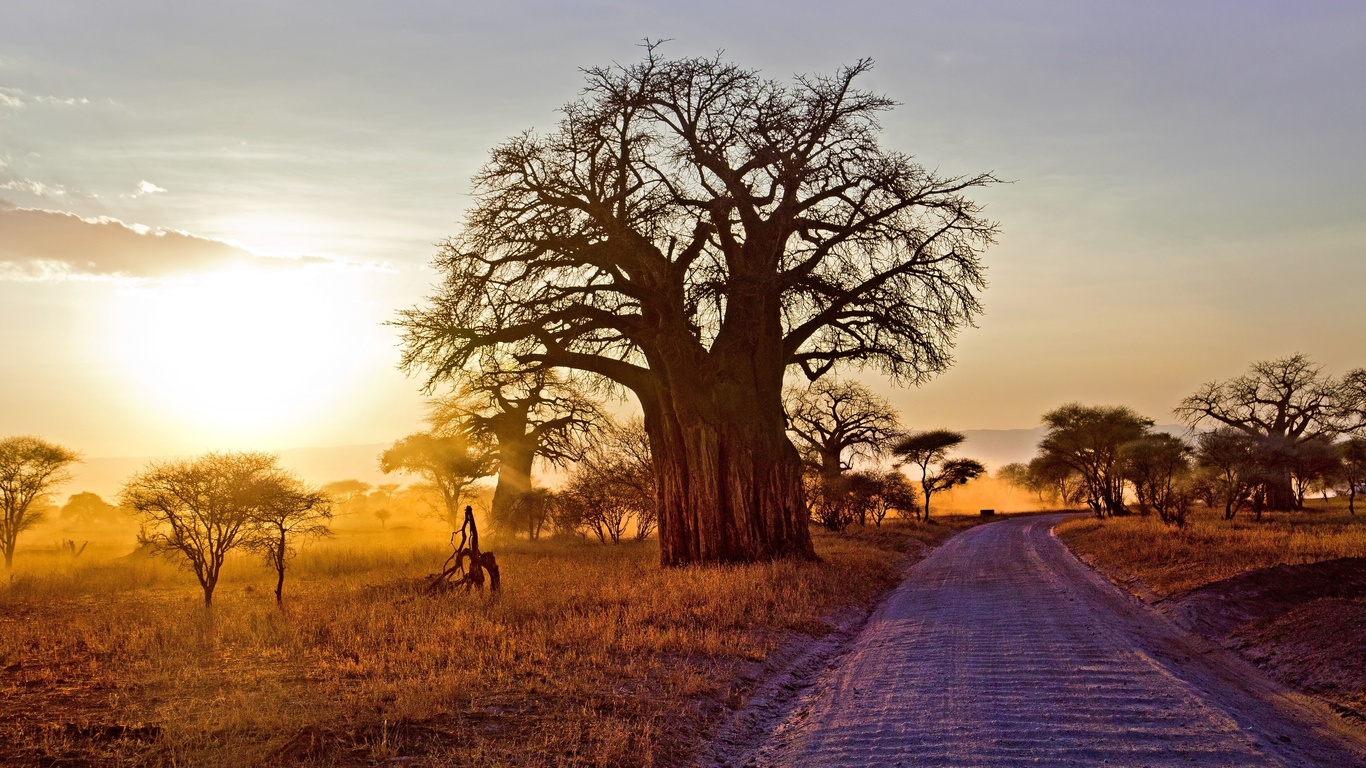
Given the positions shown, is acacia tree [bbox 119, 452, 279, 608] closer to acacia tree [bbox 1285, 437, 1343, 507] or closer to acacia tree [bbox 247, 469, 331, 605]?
acacia tree [bbox 247, 469, 331, 605]

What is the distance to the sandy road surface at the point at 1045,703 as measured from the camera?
5305mm

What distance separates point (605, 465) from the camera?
28734mm

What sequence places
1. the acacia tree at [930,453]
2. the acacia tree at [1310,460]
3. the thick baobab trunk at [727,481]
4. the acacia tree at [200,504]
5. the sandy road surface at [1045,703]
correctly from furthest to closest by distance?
the acacia tree at [930,453] → the acacia tree at [1310,460] → the thick baobab trunk at [727,481] → the acacia tree at [200,504] → the sandy road surface at [1045,703]

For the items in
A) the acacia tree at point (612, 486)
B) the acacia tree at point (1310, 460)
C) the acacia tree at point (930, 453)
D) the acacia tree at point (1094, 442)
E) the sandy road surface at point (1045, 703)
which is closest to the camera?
the sandy road surface at point (1045, 703)

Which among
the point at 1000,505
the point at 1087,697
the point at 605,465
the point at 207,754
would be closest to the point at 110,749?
the point at 207,754

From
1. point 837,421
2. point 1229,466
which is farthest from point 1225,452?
point 837,421

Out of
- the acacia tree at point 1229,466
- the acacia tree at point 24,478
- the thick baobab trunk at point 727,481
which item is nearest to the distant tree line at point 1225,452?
the acacia tree at point 1229,466

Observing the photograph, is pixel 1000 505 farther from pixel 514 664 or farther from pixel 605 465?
pixel 514 664

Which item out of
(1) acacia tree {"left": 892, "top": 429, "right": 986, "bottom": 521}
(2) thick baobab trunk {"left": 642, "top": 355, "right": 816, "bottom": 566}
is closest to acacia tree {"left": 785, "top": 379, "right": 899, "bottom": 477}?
(1) acacia tree {"left": 892, "top": 429, "right": 986, "bottom": 521}

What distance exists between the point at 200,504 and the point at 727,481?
9.24 m

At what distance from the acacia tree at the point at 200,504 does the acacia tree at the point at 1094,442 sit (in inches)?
1469

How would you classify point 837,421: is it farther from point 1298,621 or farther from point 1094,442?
point 1298,621

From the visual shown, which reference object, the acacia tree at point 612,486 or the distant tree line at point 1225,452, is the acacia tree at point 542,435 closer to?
the acacia tree at point 612,486

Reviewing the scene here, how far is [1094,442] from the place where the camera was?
4575cm
